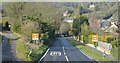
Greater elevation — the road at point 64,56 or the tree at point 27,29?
the tree at point 27,29

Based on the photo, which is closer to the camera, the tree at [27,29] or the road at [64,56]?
the road at [64,56]

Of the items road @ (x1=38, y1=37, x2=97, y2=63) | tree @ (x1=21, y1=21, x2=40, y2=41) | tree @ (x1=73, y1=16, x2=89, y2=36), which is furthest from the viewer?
tree @ (x1=73, y1=16, x2=89, y2=36)

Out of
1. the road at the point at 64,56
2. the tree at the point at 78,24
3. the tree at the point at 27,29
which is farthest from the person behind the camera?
the tree at the point at 78,24

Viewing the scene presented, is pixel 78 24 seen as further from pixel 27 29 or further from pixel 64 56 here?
pixel 27 29

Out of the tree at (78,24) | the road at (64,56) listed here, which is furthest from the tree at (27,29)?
the tree at (78,24)

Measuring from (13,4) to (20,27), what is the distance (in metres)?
2.41

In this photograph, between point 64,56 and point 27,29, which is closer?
point 27,29

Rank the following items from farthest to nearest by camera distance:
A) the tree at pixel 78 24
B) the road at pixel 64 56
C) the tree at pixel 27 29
Answer: the tree at pixel 78 24 < the tree at pixel 27 29 < the road at pixel 64 56

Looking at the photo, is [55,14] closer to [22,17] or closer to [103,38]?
[103,38]

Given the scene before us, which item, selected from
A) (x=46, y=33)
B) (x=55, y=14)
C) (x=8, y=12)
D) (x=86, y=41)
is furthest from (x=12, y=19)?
(x=86, y=41)

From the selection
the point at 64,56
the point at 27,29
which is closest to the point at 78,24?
the point at 64,56

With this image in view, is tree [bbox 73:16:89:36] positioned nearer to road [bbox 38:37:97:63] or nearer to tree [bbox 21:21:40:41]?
road [bbox 38:37:97:63]

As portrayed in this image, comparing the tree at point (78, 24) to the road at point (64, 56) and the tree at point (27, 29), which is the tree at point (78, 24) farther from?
the tree at point (27, 29)

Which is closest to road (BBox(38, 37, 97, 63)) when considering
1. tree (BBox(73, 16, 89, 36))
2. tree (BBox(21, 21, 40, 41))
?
tree (BBox(21, 21, 40, 41))
